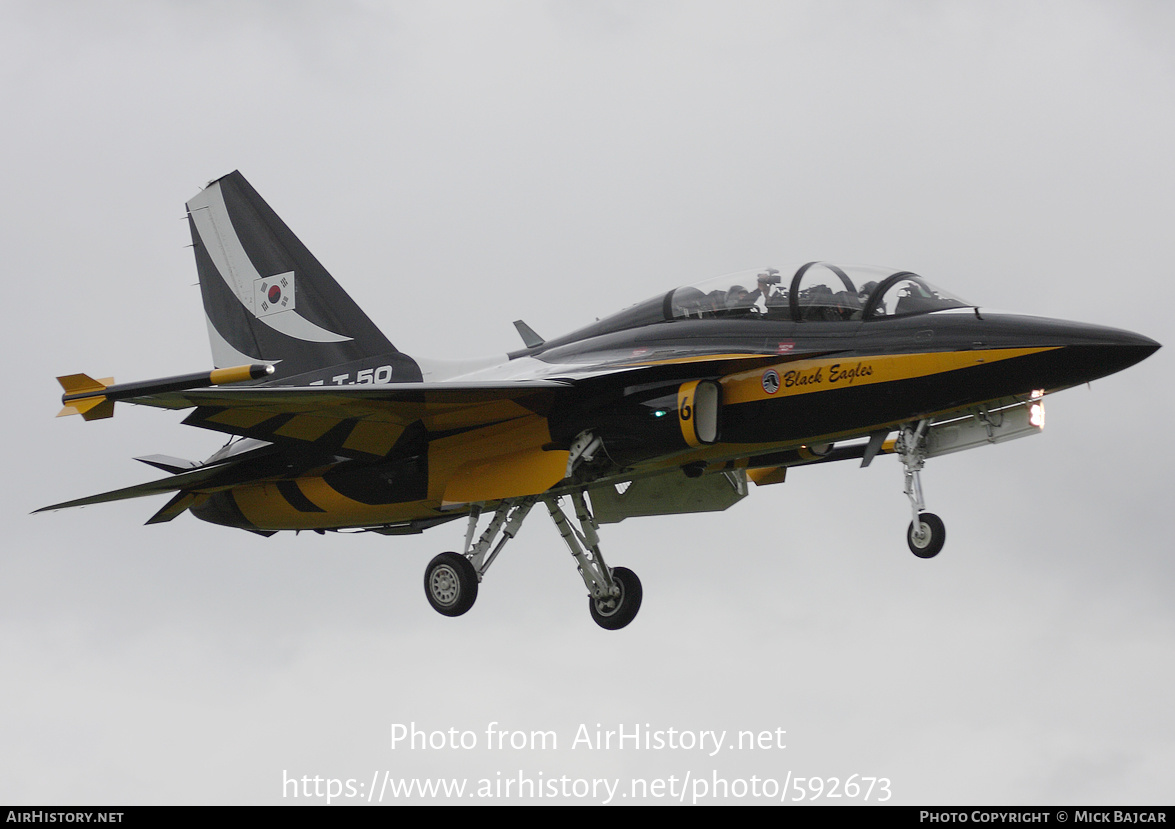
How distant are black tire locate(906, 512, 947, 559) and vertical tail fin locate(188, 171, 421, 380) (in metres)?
8.15

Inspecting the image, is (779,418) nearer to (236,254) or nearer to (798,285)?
(798,285)

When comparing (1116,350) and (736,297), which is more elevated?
(736,297)

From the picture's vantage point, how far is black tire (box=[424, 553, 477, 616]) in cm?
1711

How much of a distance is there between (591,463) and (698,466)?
4.57 ft

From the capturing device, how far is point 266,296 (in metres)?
20.9

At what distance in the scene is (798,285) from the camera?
51.1 feet

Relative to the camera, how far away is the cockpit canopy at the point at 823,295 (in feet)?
49.6

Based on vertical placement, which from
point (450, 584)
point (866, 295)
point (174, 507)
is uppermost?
point (866, 295)

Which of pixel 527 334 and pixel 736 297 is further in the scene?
pixel 527 334

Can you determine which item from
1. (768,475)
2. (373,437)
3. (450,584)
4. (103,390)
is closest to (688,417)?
(450,584)

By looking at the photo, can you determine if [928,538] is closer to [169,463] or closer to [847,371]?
[847,371]

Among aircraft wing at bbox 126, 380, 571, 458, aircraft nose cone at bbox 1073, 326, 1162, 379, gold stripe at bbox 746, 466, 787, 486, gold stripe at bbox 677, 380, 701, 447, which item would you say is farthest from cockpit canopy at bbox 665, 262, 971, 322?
gold stripe at bbox 746, 466, 787, 486

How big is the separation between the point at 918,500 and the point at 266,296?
11030 millimetres

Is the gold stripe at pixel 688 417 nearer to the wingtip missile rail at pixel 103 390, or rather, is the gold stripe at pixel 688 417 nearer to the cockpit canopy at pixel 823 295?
the cockpit canopy at pixel 823 295
